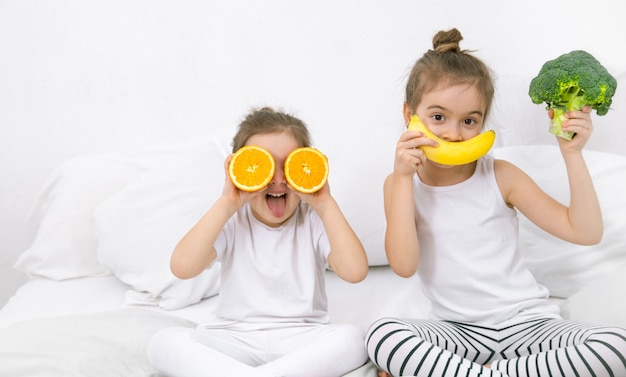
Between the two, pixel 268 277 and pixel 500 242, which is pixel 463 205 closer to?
pixel 500 242

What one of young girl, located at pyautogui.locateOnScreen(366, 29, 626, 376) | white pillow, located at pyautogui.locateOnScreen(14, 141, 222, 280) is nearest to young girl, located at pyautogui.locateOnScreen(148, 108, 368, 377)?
young girl, located at pyautogui.locateOnScreen(366, 29, 626, 376)

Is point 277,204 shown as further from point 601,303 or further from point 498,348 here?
point 601,303

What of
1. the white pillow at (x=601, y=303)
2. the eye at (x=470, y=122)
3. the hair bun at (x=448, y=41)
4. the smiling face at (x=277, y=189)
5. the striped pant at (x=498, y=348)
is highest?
the hair bun at (x=448, y=41)

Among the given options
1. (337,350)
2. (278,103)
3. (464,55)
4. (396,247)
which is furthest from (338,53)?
(337,350)

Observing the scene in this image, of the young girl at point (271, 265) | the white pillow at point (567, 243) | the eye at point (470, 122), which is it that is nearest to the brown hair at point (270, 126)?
the young girl at point (271, 265)

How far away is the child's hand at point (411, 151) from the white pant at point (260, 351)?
385 mm

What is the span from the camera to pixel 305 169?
60.1 inches

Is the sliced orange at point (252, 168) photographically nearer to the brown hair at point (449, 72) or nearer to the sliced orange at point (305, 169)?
the sliced orange at point (305, 169)

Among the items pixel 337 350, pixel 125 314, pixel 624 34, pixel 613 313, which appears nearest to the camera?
pixel 337 350

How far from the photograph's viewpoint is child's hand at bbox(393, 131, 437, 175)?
4.96 ft

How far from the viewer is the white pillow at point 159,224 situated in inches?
76.5

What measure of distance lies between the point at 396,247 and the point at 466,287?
196mm

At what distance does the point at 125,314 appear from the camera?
176cm

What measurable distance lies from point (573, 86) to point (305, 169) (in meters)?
0.60
